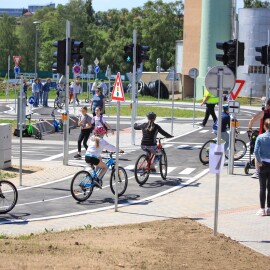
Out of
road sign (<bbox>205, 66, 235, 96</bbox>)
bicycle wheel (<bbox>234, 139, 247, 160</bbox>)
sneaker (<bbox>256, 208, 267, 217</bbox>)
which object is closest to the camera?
road sign (<bbox>205, 66, 235, 96</bbox>)

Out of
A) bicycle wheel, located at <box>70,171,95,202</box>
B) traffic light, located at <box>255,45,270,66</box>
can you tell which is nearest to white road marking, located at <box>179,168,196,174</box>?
bicycle wheel, located at <box>70,171,95,202</box>

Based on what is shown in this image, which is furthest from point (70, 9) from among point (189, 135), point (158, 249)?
point (158, 249)

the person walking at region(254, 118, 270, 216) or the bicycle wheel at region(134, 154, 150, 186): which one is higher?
the person walking at region(254, 118, 270, 216)

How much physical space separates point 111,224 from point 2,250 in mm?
3689

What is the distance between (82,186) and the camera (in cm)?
1652

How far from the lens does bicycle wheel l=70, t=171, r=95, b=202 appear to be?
16.4m

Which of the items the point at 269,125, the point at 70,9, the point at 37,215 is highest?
the point at 70,9

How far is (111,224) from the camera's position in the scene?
46.1 ft

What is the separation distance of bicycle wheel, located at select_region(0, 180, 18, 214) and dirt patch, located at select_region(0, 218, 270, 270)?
7.42 ft

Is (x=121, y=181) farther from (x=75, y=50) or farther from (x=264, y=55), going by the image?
(x=264, y=55)

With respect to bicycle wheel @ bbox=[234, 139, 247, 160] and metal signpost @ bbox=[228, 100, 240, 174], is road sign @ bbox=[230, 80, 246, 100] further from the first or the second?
bicycle wheel @ bbox=[234, 139, 247, 160]

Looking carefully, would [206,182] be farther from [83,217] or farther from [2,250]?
[2,250]

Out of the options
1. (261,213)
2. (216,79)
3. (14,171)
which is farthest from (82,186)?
(14,171)

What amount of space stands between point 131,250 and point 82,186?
557cm
